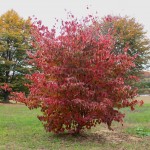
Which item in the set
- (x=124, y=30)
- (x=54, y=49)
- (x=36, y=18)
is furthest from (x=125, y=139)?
(x=124, y=30)

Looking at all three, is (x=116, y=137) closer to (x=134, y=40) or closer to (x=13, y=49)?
(x=13, y=49)

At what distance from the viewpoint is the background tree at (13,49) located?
24.8 m

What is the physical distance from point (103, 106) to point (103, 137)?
5.21 feet

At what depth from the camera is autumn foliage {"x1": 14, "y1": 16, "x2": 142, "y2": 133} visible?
7.39m

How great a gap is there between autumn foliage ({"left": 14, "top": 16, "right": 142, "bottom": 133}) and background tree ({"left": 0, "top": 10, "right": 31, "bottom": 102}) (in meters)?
17.3

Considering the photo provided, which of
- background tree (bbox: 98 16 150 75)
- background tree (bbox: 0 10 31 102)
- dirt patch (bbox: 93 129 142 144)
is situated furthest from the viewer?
background tree (bbox: 98 16 150 75)

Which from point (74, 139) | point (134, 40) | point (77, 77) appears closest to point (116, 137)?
point (74, 139)

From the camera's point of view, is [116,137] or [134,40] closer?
[116,137]

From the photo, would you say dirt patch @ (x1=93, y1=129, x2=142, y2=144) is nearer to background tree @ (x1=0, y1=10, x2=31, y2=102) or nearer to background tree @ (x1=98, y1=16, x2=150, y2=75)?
background tree @ (x1=0, y1=10, x2=31, y2=102)

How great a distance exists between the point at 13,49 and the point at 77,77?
18701 mm

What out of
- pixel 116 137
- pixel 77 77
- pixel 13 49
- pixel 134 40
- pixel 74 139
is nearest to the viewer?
pixel 77 77

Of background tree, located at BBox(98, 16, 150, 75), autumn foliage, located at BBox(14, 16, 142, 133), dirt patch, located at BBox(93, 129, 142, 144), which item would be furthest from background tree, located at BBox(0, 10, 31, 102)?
Answer: autumn foliage, located at BBox(14, 16, 142, 133)

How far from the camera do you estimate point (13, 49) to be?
83.5ft

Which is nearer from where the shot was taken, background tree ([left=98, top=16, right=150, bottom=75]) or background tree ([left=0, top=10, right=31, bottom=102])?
background tree ([left=0, top=10, right=31, bottom=102])
